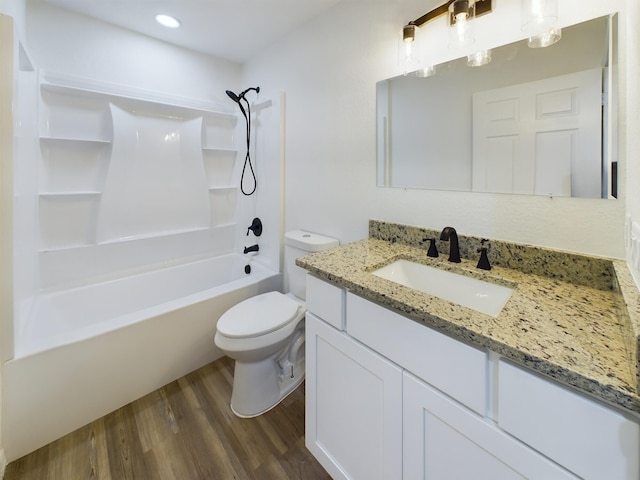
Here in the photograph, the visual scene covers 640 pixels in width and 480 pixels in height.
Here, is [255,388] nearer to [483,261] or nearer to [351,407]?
[351,407]

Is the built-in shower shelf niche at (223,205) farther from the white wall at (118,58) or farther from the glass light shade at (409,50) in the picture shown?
the glass light shade at (409,50)

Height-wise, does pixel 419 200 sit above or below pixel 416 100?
below

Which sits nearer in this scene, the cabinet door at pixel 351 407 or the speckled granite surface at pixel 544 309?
the speckled granite surface at pixel 544 309

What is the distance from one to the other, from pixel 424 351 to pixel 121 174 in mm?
2387

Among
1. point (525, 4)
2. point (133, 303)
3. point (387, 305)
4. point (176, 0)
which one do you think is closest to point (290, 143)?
point (176, 0)

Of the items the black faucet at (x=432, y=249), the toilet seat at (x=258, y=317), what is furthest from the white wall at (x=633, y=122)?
the toilet seat at (x=258, y=317)

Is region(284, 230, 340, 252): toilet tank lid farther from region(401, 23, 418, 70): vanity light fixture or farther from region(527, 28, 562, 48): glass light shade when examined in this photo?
region(527, 28, 562, 48): glass light shade

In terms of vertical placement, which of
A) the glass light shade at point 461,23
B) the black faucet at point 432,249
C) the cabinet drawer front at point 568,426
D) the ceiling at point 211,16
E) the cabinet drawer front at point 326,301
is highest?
the ceiling at point 211,16

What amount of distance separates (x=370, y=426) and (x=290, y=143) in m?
1.82

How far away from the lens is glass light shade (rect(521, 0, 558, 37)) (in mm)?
956

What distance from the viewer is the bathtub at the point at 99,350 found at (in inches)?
51.3

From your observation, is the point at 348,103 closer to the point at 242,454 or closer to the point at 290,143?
the point at 290,143

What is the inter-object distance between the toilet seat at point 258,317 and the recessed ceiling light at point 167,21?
6.44ft

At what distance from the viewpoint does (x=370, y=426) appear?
0.97 metres
